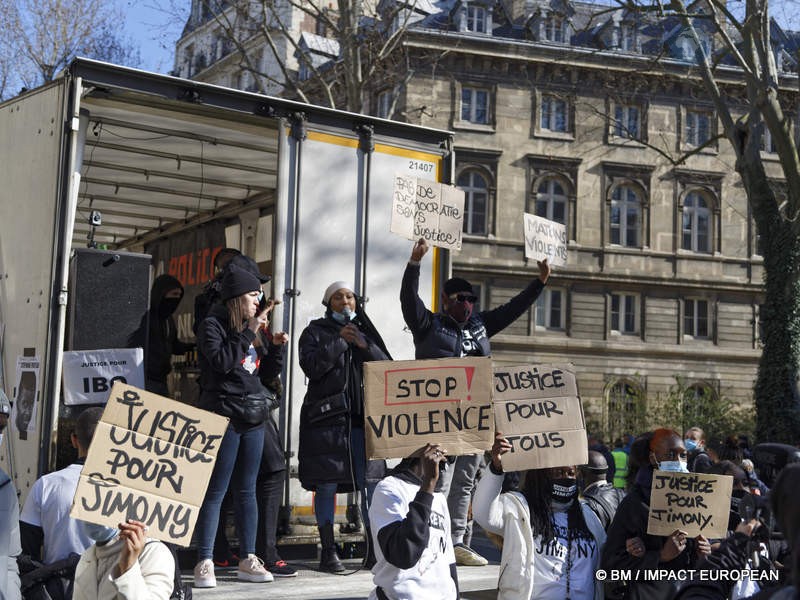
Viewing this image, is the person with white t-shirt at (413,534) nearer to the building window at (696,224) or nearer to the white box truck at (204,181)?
the white box truck at (204,181)

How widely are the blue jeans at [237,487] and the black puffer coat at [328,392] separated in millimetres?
430

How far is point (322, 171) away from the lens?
832cm

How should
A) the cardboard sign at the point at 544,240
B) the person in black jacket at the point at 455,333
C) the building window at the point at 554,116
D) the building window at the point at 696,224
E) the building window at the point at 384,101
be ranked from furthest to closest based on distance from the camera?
the building window at the point at 696,224
the building window at the point at 554,116
the building window at the point at 384,101
the cardboard sign at the point at 544,240
the person in black jacket at the point at 455,333

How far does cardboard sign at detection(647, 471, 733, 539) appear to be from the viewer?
18.3 feet

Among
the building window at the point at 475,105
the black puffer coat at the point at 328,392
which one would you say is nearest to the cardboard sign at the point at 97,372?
the black puffer coat at the point at 328,392

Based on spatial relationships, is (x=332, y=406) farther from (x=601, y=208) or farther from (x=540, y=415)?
(x=601, y=208)

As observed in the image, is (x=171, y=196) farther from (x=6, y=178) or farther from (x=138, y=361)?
(x=138, y=361)

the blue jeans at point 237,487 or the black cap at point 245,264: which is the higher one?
the black cap at point 245,264

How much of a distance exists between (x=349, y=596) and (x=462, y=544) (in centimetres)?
155

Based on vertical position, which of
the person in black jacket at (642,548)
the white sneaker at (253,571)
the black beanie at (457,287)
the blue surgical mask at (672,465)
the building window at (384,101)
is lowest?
the white sneaker at (253,571)

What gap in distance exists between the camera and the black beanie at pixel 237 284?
22.6 feet

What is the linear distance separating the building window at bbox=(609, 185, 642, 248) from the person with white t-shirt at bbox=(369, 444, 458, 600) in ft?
130

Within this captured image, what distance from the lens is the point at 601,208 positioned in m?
43.3

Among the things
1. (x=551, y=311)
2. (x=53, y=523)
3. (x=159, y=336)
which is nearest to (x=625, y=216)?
(x=551, y=311)
